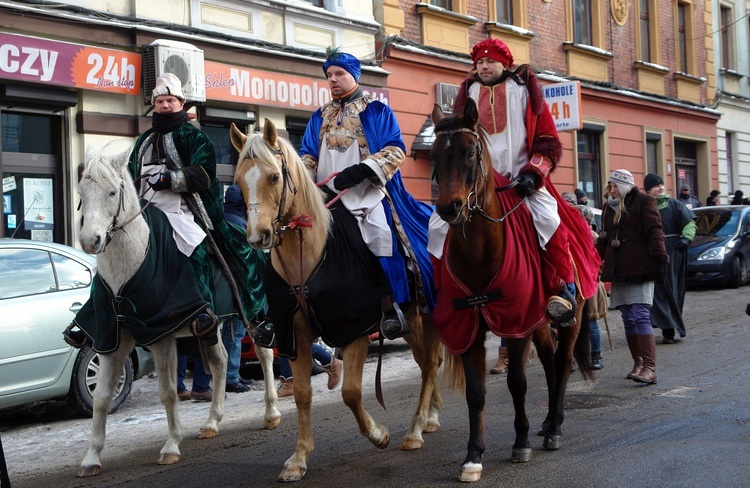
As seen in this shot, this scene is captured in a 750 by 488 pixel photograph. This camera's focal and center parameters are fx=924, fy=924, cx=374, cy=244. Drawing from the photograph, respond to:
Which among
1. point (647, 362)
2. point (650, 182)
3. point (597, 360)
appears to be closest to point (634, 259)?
point (647, 362)

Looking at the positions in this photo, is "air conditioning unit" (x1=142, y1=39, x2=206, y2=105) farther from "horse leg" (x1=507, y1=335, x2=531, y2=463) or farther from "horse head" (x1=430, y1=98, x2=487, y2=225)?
"horse leg" (x1=507, y1=335, x2=531, y2=463)

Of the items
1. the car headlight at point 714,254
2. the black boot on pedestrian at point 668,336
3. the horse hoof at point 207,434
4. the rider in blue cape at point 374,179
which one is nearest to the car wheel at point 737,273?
the car headlight at point 714,254

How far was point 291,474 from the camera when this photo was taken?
5.42m

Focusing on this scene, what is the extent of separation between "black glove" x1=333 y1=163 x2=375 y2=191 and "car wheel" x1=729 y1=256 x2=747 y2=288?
1481 cm

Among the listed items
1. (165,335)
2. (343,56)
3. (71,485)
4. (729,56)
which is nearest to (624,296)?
(343,56)

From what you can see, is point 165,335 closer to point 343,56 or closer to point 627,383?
point 343,56

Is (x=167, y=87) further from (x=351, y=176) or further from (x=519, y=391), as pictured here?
(x=519, y=391)

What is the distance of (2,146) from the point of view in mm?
12258

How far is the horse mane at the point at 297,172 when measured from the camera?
209 inches

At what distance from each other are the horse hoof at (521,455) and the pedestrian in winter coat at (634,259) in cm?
324

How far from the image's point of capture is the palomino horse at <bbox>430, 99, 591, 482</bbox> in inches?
203

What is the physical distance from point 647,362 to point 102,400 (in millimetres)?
5003

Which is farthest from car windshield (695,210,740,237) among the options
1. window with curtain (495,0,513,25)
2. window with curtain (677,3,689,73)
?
window with curtain (677,3,689,73)

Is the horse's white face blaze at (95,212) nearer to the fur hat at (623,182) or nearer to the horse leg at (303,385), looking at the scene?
the horse leg at (303,385)
